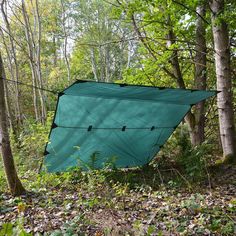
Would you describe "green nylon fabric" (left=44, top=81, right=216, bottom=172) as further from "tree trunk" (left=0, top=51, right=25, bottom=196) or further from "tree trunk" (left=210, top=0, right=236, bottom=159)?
"tree trunk" (left=0, top=51, right=25, bottom=196)

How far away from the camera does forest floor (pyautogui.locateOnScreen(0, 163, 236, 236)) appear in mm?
2643

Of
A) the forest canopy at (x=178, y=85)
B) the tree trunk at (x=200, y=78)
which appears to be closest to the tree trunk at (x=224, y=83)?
the forest canopy at (x=178, y=85)

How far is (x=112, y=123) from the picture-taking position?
5.04 m

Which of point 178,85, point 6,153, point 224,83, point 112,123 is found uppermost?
point 178,85

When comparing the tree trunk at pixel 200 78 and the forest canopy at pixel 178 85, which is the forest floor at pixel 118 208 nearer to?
the forest canopy at pixel 178 85

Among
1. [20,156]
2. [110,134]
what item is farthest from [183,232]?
[20,156]

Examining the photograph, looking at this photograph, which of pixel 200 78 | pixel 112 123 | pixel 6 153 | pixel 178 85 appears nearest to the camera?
pixel 6 153

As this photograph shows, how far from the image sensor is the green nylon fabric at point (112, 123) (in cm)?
406

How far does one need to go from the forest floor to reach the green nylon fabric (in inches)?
18.8

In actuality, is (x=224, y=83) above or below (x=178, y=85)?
below

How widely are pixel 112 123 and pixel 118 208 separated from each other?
193cm

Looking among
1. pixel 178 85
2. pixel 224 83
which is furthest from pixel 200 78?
pixel 224 83

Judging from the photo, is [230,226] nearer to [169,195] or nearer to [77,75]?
[169,195]

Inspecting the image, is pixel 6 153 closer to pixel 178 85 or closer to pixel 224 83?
pixel 224 83
